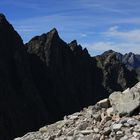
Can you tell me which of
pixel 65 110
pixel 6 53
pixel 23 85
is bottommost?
pixel 65 110

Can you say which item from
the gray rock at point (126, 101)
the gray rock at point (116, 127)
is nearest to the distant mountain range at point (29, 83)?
the gray rock at point (126, 101)

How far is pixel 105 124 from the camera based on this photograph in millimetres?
18938

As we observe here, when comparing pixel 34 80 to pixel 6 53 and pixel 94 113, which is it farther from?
pixel 94 113

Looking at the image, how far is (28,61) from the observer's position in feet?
587

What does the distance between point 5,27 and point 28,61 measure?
54.0 feet

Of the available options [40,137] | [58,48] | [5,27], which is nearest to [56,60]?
[58,48]

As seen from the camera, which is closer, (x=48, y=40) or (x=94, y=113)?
(x=94, y=113)

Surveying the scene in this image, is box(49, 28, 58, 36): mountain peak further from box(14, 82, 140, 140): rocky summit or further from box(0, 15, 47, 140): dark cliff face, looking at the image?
box(14, 82, 140, 140): rocky summit

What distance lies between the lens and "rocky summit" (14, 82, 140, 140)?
709 inches

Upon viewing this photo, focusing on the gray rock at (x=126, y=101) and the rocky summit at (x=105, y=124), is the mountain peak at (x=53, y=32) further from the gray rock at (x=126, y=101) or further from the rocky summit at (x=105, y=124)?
→ the gray rock at (x=126, y=101)

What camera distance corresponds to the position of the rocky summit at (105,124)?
59.1ft

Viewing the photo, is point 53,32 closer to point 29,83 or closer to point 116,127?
point 29,83

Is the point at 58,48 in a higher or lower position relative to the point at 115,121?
higher

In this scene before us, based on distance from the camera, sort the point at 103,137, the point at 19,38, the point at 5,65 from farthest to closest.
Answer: the point at 19,38, the point at 5,65, the point at 103,137
